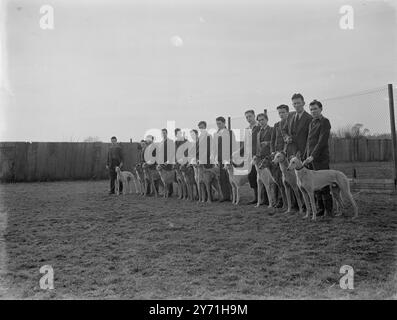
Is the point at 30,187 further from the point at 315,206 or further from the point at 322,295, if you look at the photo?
the point at 322,295

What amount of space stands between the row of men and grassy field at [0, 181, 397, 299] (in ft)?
3.69

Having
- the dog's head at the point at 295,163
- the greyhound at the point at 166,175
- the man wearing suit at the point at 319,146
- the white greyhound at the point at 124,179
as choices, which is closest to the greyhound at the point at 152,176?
the greyhound at the point at 166,175

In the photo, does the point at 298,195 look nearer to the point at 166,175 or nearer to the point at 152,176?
the point at 166,175

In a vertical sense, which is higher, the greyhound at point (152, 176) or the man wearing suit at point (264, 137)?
the man wearing suit at point (264, 137)

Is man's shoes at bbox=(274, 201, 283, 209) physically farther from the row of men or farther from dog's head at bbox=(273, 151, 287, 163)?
dog's head at bbox=(273, 151, 287, 163)

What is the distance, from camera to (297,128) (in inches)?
297

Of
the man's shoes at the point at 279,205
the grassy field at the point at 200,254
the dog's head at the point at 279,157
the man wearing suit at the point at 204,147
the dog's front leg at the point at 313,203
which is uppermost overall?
the man wearing suit at the point at 204,147

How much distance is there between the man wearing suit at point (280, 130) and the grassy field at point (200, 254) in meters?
1.37

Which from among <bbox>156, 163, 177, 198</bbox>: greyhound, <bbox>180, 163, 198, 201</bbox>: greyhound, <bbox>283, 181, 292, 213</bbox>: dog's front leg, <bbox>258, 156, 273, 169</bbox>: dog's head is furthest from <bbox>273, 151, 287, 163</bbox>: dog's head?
<bbox>156, 163, 177, 198</bbox>: greyhound

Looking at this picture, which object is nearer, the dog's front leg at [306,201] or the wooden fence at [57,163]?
the dog's front leg at [306,201]

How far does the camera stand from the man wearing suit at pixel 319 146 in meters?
7.05

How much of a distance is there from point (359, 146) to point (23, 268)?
7668 mm

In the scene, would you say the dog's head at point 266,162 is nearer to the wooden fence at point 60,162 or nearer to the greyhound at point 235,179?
the greyhound at point 235,179

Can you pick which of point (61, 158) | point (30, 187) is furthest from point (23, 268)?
point (61, 158)
